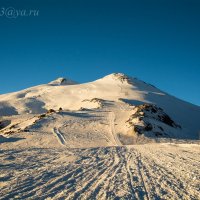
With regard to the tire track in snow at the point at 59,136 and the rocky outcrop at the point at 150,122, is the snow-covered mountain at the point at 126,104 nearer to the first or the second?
the rocky outcrop at the point at 150,122

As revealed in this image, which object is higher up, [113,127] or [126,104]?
[126,104]

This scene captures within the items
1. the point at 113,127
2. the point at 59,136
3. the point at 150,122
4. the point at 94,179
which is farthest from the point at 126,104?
the point at 94,179

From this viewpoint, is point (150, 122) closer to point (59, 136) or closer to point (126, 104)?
point (59, 136)

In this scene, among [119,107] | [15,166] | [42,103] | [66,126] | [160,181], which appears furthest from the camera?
[42,103]

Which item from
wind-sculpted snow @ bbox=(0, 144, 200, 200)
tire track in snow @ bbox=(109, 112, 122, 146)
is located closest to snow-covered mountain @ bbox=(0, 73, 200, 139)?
tire track in snow @ bbox=(109, 112, 122, 146)

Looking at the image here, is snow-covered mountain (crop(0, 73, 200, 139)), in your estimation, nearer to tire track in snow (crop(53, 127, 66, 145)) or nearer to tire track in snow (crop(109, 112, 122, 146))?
tire track in snow (crop(109, 112, 122, 146))

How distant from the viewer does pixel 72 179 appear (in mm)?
10594

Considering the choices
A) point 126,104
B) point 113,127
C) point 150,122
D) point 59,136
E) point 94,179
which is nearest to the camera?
point 94,179

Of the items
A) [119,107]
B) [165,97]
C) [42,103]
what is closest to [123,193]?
[119,107]

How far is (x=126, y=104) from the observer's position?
68562 millimetres

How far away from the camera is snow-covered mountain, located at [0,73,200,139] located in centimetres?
4925

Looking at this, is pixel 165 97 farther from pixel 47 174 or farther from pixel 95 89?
pixel 47 174

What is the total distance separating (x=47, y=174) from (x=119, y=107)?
171 ft

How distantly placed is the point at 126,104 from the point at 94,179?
191ft
